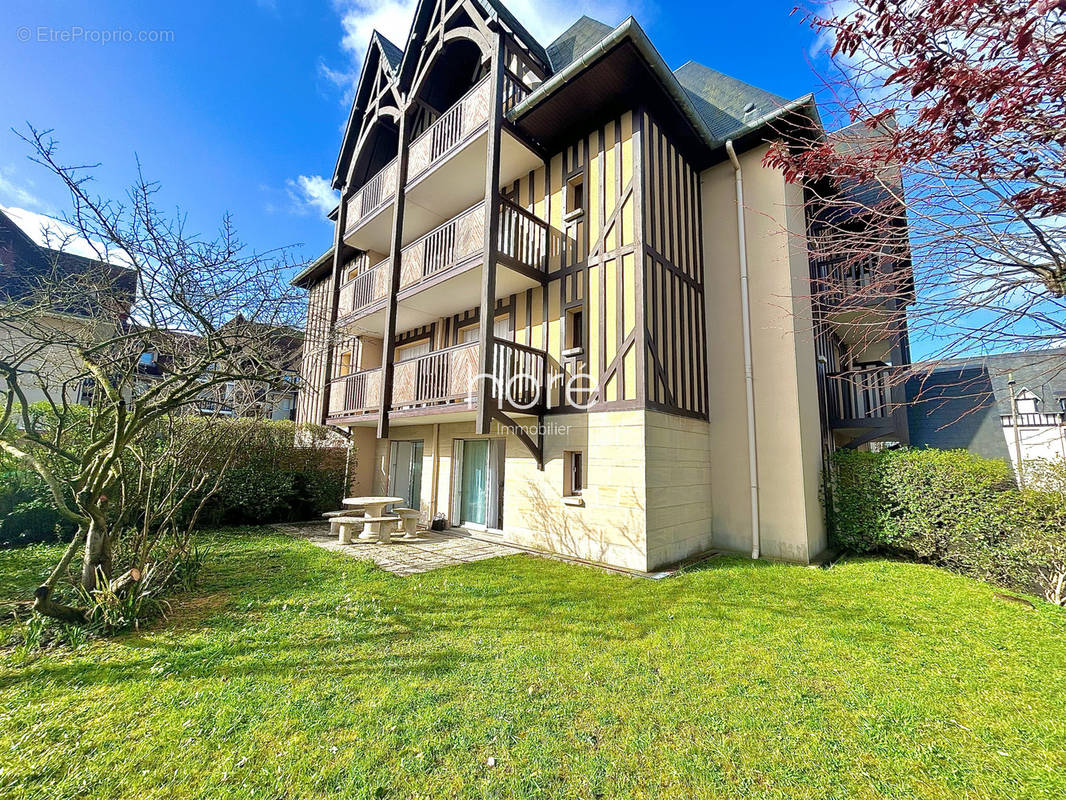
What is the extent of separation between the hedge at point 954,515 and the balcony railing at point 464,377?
250 inches

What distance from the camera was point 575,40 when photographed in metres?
9.78

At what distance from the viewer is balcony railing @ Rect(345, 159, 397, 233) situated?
11.4m

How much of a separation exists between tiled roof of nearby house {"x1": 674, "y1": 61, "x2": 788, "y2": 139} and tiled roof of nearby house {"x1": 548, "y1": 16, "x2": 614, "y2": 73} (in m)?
2.50

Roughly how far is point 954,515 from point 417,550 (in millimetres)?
9254

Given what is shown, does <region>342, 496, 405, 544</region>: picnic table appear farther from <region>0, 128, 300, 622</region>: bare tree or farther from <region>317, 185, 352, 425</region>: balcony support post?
<region>317, 185, 352, 425</region>: balcony support post

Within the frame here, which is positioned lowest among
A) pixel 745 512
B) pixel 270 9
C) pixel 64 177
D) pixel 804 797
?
pixel 804 797

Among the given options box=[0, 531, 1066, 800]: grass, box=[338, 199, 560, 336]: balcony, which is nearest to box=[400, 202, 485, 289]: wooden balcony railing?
box=[338, 199, 560, 336]: balcony

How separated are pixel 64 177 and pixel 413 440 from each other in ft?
28.9

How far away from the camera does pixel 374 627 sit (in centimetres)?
434

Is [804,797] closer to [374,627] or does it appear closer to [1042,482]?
[374,627]

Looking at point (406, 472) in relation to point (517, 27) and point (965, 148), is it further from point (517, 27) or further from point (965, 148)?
point (965, 148)

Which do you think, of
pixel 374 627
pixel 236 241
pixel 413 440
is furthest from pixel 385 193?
pixel 374 627

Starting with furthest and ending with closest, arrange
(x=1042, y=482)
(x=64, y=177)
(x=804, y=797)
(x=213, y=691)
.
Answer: (x=1042, y=482)
(x=64, y=177)
(x=213, y=691)
(x=804, y=797)

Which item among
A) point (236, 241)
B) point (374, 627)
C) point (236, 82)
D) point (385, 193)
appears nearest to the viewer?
point (374, 627)
